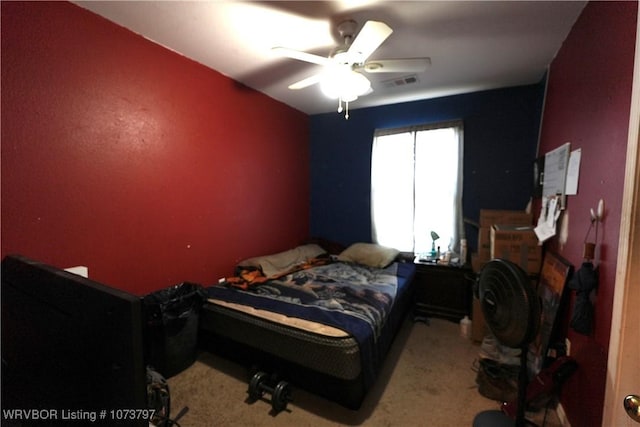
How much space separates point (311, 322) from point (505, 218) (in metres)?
2.17

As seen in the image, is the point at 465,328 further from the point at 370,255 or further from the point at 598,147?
the point at 598,147

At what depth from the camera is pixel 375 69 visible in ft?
6.29

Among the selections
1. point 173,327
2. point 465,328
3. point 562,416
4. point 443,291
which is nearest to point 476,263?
point 443,291

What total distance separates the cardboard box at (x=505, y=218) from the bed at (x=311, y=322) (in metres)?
0.92

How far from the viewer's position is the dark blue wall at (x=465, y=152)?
295 centimetres

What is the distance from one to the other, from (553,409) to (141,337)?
2.46 metres

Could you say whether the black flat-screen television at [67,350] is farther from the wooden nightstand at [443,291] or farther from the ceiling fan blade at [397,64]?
the wooden nightstand at [443,291]

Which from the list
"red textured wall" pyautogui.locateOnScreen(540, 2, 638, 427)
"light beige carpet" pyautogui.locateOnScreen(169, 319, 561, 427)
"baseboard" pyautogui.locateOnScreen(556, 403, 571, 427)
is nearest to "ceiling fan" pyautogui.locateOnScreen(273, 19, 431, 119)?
"red textured wall" pyautogui.locateOnScreen(540, 2, 638, 427)

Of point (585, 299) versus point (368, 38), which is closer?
point (585, 299)

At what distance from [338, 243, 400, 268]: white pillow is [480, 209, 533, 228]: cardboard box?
1.02 m

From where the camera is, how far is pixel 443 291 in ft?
9.87

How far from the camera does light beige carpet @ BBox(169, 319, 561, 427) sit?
166cm

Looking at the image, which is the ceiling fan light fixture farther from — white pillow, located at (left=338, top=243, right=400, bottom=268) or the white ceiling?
white pillow, located at (left=338, top=243, right=400, bottom=268)

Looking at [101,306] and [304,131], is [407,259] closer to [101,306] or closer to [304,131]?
[304,131]
